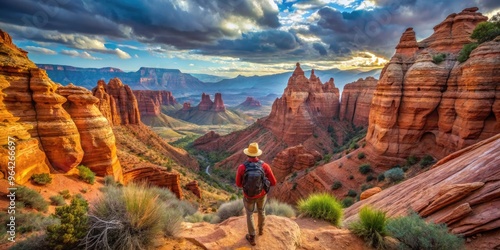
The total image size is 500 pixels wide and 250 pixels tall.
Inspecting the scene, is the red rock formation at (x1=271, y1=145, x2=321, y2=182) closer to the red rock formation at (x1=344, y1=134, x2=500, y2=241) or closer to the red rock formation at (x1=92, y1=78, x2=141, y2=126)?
the red rock formation at (x1=344, y1=134, x2=500, y2=241)

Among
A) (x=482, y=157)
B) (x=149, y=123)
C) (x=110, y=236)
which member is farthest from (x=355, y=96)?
(x=149, y=123)

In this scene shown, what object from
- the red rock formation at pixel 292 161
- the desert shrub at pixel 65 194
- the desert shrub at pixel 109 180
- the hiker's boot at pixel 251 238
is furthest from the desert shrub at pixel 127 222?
the red rock formation at pixel 292 161

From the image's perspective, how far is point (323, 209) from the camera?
7797 mm

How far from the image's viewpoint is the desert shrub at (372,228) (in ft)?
19.0

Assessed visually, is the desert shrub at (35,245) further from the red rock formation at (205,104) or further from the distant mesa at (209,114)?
the red rock formation at (205,104)

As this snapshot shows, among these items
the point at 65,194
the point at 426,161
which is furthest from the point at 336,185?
the point at 65,194

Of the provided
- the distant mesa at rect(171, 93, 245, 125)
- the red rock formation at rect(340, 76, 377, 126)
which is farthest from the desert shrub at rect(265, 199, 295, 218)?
the distant mesa at rect(171, 93, 245, 125)

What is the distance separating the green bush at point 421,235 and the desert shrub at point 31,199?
1379 cm

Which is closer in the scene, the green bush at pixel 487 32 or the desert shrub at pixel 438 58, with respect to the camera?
the green bush at pixel 487 32

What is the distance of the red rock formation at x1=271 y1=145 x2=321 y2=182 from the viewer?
3127 cm

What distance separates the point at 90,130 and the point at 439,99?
26.7 m

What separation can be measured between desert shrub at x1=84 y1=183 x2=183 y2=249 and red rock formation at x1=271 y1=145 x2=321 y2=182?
27163mm

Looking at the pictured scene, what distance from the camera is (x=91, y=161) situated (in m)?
15.6

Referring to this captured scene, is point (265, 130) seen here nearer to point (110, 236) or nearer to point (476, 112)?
point (476, 112)
